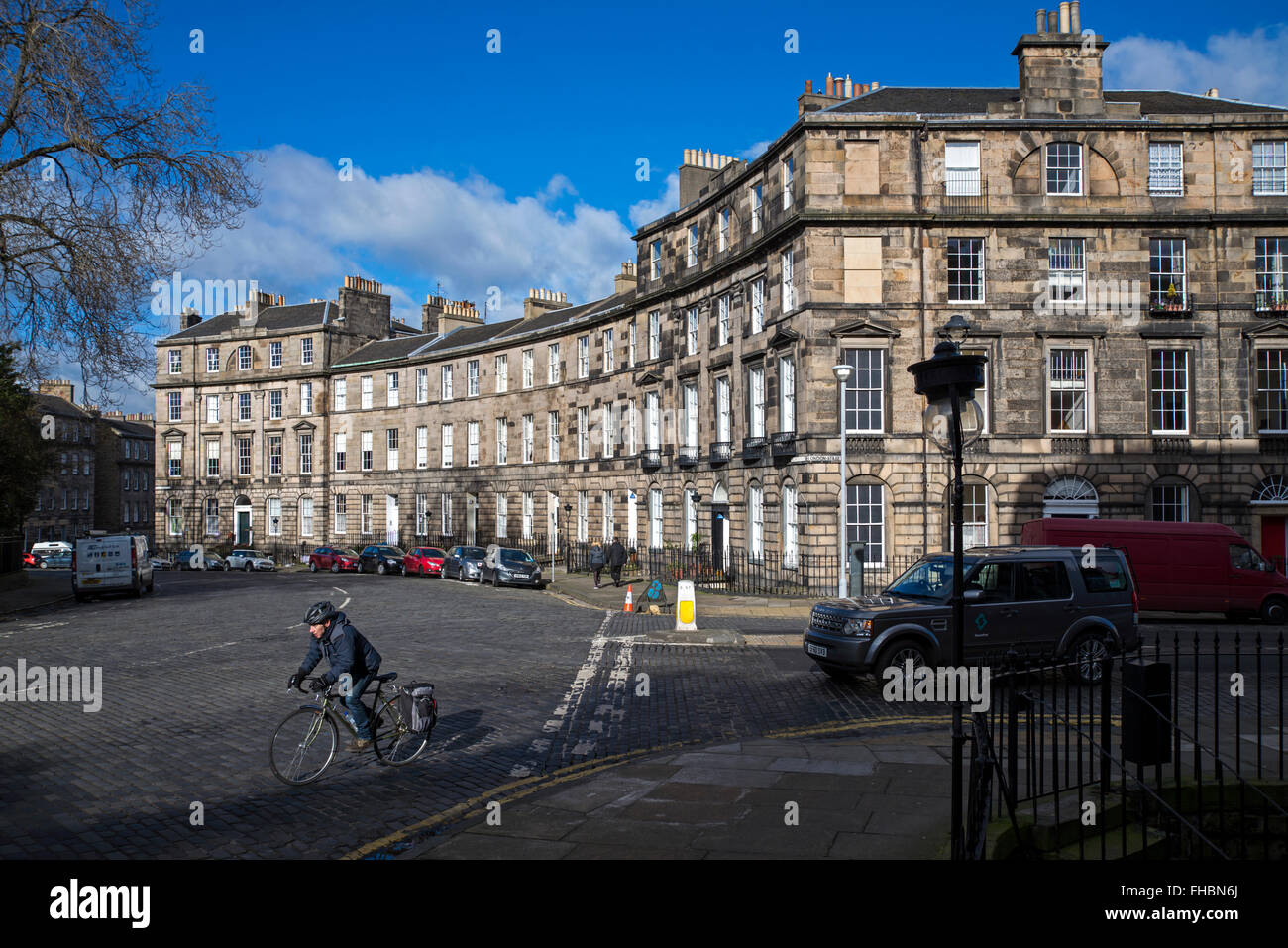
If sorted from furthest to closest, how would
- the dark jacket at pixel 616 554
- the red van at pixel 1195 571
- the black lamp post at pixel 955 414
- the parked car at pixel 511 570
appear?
the parked car at pixel 511 570
the dark jacket at pixel 616 554
the red van at pixel 1195 571
the black lamp post at pixel 955 414

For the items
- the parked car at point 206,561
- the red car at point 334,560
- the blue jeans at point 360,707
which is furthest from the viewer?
the parked car at point 206,561

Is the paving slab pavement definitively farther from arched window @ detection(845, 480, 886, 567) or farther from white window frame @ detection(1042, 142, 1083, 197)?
A: white window frame @ detection(1042, 142, 1083, 197)

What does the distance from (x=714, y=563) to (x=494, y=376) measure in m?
23.6

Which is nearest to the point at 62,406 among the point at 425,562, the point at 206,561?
the point at 206,561

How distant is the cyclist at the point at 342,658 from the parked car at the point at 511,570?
2577 cm

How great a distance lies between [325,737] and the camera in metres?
8.81

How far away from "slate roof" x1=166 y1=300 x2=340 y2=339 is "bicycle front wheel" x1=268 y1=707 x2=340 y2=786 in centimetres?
5861

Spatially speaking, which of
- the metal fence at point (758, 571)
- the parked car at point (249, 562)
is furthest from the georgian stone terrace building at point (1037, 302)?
the parked car at point (249, 562)

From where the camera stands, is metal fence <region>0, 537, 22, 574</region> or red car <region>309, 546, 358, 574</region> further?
red car <region>309, 546, 358, 574</region>

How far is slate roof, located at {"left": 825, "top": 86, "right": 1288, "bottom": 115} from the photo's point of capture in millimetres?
30156

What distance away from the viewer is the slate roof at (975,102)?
3016 cm

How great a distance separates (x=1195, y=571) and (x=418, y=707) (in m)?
20.0

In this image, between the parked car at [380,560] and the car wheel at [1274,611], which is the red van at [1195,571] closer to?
the car wheel at [1274,611]

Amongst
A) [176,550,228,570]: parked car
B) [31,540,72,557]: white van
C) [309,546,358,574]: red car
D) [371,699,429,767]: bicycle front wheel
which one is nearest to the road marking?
[371,699,429,767]: bicycle front wheel
